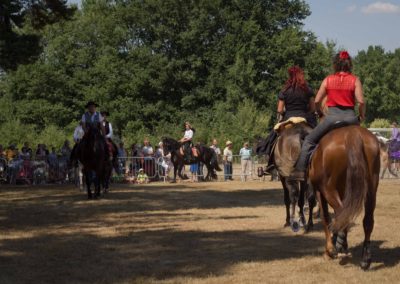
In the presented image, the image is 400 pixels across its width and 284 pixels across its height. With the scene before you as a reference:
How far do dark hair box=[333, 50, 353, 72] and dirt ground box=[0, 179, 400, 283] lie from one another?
8.45 feet

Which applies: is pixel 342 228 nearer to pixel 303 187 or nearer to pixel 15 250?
pixel 303 187

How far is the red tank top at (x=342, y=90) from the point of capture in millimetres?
8328

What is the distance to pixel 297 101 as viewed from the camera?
1129 cm

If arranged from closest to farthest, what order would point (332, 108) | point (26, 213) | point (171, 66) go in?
point (332, 108), point (26, 213), point (171, 66)

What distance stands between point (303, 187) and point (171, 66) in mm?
51399

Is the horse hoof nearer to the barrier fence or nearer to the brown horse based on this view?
the brown horse

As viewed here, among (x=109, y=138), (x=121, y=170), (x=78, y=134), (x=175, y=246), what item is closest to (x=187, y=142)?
(x=121, y=170)

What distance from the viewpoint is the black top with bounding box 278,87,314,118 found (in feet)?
37.0

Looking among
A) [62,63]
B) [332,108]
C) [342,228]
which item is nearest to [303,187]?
[332,108]

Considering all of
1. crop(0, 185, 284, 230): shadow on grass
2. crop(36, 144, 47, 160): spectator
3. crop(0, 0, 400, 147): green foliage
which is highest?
crop(0, 0, 400, 147): green foliage

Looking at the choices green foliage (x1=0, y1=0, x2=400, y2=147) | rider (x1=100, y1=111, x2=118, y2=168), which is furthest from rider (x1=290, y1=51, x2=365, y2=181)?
green foliage (x1=0, y1=0, x2=400, y2=147)

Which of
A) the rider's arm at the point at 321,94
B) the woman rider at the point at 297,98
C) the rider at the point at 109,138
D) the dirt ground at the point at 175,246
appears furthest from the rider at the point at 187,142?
the rider's arm at the point at 321,94

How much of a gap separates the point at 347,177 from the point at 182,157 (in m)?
21.8

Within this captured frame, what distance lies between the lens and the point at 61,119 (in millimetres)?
62344
